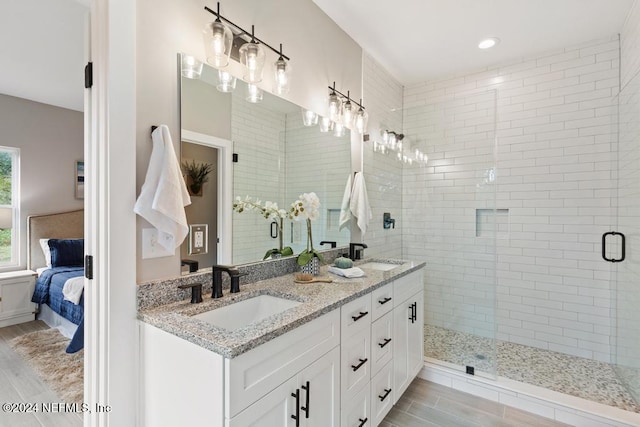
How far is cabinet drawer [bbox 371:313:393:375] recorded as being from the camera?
5.84ft

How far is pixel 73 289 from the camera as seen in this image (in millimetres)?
3031

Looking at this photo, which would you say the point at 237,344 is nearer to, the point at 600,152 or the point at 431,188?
the point at 431,188

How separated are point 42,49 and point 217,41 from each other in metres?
2.37

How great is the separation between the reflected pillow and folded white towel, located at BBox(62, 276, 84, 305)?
0.88 meters

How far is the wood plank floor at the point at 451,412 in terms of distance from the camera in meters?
2.06

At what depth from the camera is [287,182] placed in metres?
2.11

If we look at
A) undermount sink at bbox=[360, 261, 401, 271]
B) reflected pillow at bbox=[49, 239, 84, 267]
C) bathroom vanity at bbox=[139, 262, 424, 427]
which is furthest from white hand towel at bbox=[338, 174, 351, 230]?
reflected pillow at bbox=[49, 239, 84, 267]

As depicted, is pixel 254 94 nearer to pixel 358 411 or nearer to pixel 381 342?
pixel 381 342

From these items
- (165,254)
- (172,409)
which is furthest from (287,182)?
(172,409)

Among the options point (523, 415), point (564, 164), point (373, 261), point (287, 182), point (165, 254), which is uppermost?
point (564, 164)

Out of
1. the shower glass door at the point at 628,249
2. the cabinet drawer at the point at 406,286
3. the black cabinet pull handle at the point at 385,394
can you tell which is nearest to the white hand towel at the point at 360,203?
the cabinet drawer at the point at 406,286

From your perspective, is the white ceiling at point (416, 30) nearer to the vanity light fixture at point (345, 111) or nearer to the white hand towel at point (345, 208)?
the vanity light fixture at point (345, 111)

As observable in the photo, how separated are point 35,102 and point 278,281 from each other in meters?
4.36

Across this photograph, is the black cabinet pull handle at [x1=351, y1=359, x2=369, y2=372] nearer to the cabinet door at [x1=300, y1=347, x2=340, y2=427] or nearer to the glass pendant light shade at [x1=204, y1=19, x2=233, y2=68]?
the cabinet door at [x1=300, y1=347, x2=340, y2=427]
